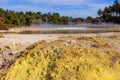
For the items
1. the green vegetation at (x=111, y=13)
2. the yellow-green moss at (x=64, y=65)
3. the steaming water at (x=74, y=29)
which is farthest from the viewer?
the green vegetation at (x=111, y=13)

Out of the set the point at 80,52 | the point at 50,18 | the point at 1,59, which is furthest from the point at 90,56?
the point at 50,18

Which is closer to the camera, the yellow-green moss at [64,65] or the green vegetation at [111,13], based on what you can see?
the yellow-green moss at [64,65]

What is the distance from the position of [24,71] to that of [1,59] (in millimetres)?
1688

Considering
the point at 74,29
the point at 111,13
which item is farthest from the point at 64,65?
the point at 111,13

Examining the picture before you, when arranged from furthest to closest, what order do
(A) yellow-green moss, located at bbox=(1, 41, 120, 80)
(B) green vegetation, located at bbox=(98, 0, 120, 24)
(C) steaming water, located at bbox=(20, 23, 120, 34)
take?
(B) green vegetation, located at bbox=(98, 0, 120, 24), (C) steaming water, located at bbox=(20, 23, 120, 34), (A) yellow-green moss, located at bbox=(1, 41, 120, 80)

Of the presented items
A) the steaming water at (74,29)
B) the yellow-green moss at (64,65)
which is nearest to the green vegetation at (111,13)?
the steaming water at (74,29)

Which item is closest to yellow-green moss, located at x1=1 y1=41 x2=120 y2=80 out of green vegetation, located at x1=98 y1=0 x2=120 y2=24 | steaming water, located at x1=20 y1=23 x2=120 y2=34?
steaming water, located at x1=20 y1=23 x2=120 y2=34

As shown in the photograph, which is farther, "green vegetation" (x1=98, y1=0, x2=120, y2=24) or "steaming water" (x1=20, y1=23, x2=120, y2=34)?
"green vegetation" (x1=98, y1=0, x2=120, y2=24)

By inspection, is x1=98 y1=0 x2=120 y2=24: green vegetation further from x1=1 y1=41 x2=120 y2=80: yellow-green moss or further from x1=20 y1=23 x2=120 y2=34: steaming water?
x1=1 y1=41 x2=120 y2=80: yellow-green moss

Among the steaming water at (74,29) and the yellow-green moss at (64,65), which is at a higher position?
the yellow-green moss at (64,65)

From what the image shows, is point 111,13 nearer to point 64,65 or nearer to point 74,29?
point 74,29

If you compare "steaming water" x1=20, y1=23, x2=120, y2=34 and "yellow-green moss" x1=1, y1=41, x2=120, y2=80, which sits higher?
"yellow-green moss" x1=1, y1=41, x2=120, y2=80

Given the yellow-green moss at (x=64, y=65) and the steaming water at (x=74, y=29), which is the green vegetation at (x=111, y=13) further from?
the yellow-green moss at (x=64, y=65)

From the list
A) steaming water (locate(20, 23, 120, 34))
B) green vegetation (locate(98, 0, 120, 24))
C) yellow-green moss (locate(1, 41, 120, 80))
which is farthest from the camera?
green vegetation (locate(98, 0, 120, 24))
